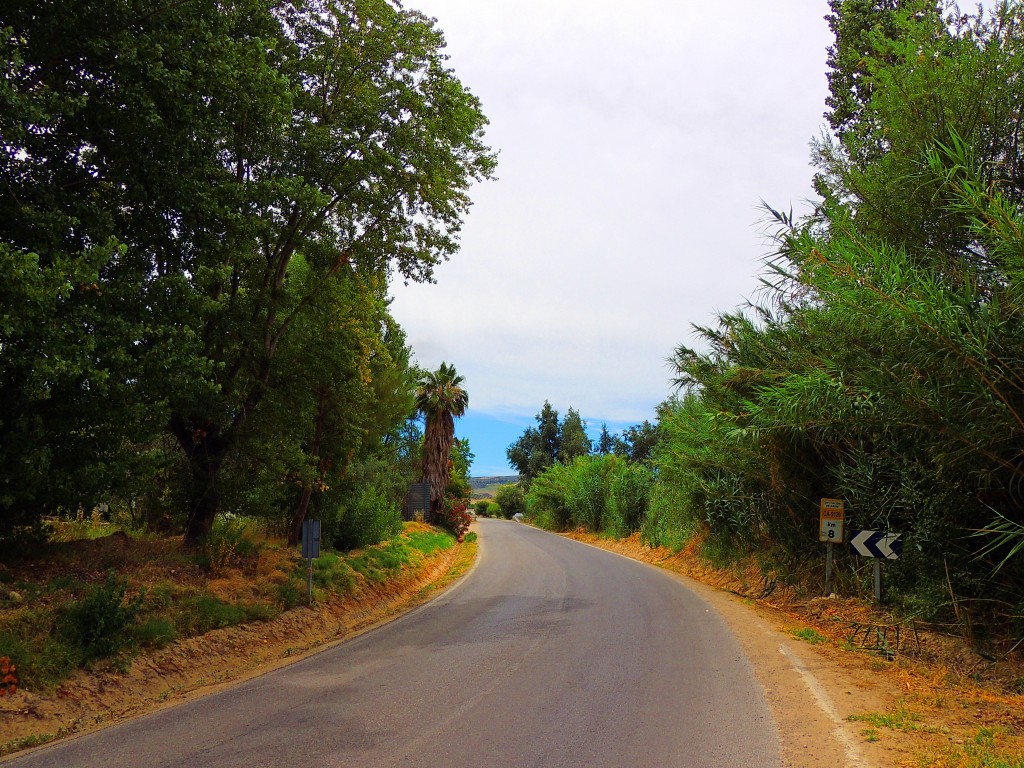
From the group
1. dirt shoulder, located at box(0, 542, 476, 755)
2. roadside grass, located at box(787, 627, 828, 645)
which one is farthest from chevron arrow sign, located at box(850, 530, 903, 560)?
dirt shoulder, located at box(0, 542, 476, 755)

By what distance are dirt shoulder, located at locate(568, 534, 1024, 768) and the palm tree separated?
79.0 feet

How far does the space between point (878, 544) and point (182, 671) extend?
A: 392 inches

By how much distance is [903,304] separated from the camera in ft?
20.4

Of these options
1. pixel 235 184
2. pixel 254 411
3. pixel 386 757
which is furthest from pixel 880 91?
pixel 254 411

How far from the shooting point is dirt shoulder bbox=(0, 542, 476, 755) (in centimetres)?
603

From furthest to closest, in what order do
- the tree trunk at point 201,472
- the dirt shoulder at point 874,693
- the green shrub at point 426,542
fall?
the green shrub at point 426,542 < the tree trunk at point 201,472 < the dirt shoulder at point 874,693

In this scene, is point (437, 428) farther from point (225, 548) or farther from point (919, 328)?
point (919, 328)

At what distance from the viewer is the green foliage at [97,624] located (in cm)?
→ 710

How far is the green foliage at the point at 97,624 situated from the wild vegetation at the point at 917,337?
855cm

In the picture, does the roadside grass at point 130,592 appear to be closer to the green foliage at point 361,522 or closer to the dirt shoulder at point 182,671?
the dirt shoulder at point 182,671

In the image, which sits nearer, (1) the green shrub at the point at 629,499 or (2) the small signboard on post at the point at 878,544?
(2) the small signboard on post at the point at 878,544

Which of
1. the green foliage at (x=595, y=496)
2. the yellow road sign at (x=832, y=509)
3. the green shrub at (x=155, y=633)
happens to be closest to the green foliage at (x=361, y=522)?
the green shrub at (x=155, y=633)

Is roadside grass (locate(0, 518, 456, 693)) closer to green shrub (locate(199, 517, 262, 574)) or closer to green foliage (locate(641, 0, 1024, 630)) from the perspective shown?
green shrub (locate(199, 517, 262, 574))

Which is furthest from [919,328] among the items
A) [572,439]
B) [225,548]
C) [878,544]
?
[572,439]
